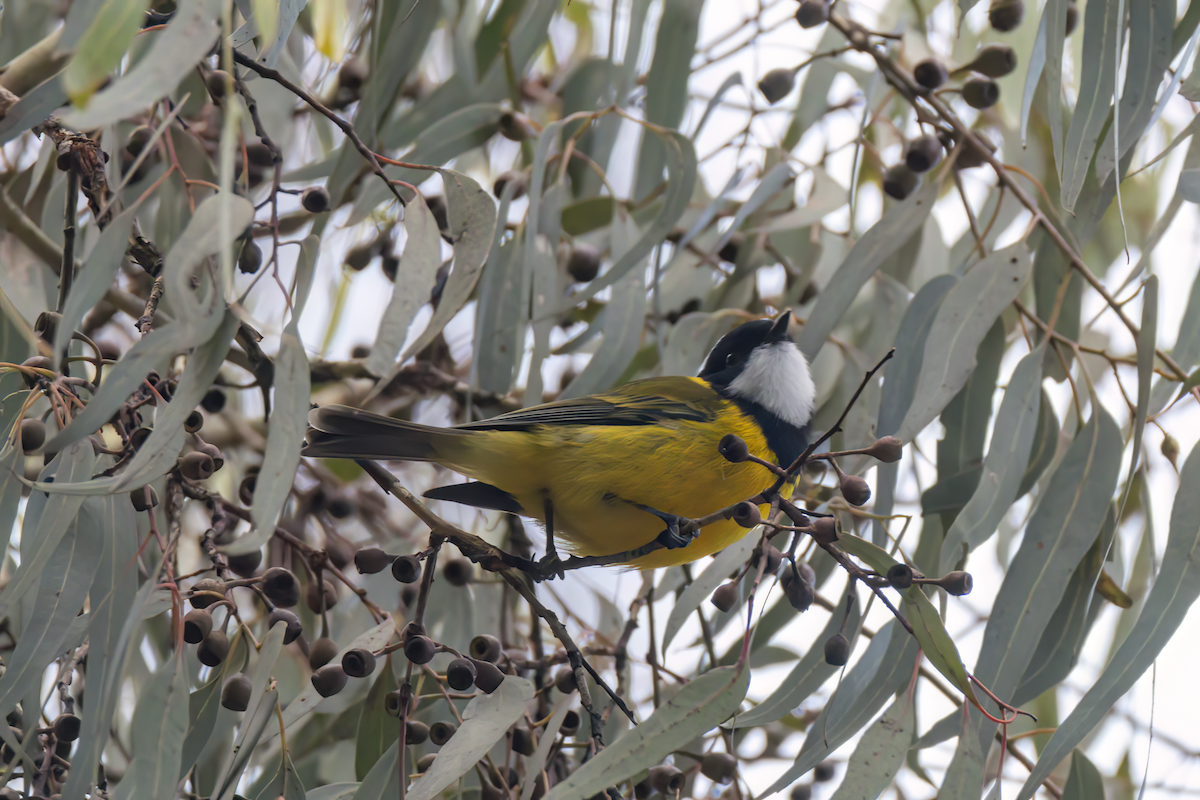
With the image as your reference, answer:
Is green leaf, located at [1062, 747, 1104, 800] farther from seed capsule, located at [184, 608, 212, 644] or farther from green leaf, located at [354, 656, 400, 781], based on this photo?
seed capsule, located at [184, 608, 212, 644]

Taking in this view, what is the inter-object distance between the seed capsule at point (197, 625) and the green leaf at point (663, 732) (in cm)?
61

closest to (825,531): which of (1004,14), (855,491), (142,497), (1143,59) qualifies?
(855,491)

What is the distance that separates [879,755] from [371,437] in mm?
1066

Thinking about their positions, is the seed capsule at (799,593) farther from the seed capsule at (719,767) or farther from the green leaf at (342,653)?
the green leaf at (342,653)

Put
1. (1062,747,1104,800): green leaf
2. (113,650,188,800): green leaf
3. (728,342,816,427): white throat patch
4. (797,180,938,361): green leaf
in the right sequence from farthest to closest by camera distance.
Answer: (728,342,816,427): white throat patch, (797,180,938,361): green leaf, (1062,747,1104,800): green leaf, (113,650,188,800): green leaf

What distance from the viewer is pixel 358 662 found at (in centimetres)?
159

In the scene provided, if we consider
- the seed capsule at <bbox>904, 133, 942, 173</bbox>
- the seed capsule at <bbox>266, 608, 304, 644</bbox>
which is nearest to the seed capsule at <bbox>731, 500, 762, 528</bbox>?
the seed capsule at <bbox>266, 608, 304, 644</bbox>

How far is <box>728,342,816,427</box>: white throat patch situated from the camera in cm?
247

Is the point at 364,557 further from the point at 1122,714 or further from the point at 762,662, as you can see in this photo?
the point at 1122,714

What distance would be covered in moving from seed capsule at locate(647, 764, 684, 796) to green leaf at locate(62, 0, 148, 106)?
1.27 metres

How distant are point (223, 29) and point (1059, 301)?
66.5 inches

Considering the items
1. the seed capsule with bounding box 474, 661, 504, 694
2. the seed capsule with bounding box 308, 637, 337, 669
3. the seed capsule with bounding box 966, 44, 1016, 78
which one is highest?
the seed capsule with bounding box 966, 44, 1016, 78

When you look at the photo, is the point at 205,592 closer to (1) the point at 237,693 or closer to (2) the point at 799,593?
(1) the point at 237,693

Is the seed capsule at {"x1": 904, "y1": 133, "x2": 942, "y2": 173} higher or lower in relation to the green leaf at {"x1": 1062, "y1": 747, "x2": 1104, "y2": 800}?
higher
